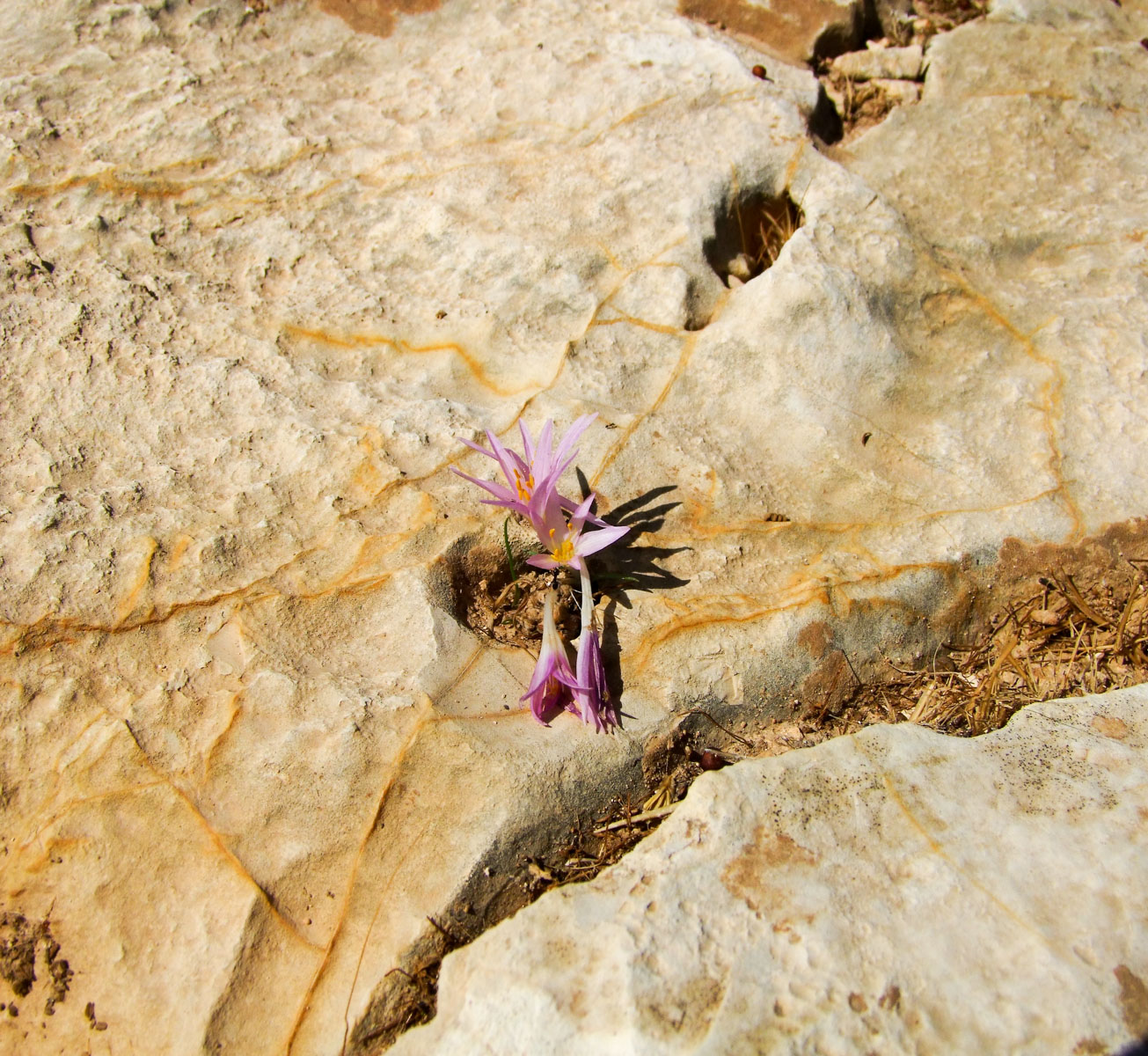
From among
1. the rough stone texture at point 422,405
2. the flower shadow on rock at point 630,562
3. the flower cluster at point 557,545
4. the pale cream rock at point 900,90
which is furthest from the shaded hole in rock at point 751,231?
the flower cluster at point 557,545

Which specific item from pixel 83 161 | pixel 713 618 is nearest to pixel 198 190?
pixel 83 161

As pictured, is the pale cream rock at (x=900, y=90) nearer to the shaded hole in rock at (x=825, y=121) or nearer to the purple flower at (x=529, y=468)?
the shaded hole in rock at (x=825, y=121)

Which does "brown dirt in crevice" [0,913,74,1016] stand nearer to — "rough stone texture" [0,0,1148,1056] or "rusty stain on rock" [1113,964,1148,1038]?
"rough stone texture" [0,0,1148,1056]

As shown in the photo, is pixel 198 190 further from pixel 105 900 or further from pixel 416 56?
pixel 105 900

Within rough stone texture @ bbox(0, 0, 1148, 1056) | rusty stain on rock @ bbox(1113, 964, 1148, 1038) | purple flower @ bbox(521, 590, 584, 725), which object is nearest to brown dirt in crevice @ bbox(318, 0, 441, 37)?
rough stone texture @ bbox(0, 0, 1148, 1056)

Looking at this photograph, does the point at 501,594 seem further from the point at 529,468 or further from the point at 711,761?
the point at 711,761

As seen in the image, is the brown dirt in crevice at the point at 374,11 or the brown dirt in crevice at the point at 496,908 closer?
the brown dirt in crevice at the point at 496,908
